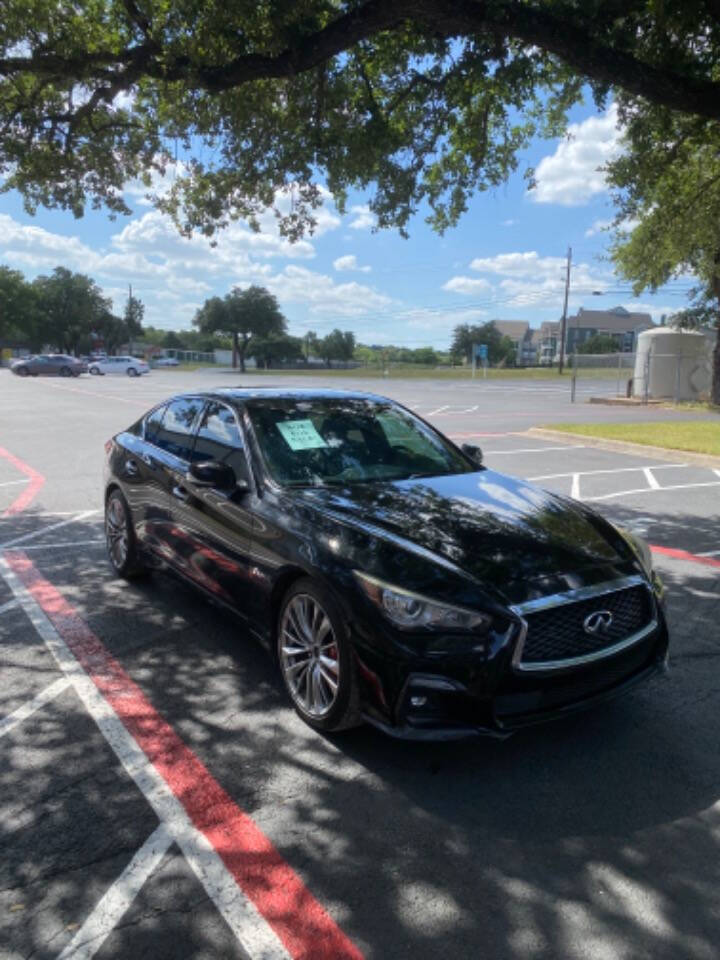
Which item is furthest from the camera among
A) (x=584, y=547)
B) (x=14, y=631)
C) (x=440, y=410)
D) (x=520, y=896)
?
(x=440, y=410)

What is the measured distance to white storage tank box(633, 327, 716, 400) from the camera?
30078 mm

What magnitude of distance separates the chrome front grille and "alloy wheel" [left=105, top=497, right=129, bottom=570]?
3.60m

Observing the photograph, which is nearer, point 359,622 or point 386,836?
point 386,836

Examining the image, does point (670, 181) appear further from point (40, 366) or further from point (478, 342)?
point (478, 342)

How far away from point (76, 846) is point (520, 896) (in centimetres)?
159

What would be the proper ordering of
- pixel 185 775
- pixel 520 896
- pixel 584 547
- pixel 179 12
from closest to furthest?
pixel 520 896 → pixel 185 775 → pixel 584 547 → pixel 179 12

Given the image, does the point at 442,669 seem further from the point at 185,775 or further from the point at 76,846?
the point at 76,846

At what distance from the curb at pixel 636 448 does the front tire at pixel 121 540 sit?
9606 mm

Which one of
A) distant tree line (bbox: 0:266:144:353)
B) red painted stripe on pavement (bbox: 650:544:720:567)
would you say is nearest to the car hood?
red painted stripe on pavement (bbox: 650:544:720:567)

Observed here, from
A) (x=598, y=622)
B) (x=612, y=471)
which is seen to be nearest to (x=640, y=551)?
(x=598, y=622)

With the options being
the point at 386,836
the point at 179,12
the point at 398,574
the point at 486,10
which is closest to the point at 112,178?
the point at 179,12

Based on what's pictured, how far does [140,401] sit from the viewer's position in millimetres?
26578

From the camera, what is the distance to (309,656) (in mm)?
3412

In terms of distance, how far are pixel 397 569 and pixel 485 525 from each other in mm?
698
